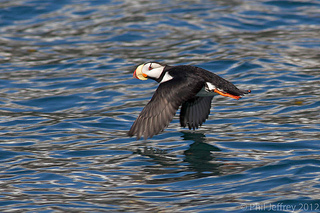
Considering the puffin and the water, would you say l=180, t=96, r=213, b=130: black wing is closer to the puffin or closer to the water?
the puffin

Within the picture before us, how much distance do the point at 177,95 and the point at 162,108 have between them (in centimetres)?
25

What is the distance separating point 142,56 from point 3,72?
2659 millimetres

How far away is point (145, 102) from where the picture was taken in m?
8.94

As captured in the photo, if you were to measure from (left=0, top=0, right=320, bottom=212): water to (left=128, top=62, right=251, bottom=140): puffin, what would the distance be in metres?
0.29

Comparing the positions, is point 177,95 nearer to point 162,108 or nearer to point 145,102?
point 162,108

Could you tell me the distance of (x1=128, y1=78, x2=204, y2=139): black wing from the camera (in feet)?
21.3

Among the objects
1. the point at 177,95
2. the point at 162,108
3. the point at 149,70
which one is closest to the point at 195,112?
the point at 149,70

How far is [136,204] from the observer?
5312 mm

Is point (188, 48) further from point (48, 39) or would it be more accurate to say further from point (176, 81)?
point (176, 81)

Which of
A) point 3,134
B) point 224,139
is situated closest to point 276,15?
point 224,139

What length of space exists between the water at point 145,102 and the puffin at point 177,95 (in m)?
0.29

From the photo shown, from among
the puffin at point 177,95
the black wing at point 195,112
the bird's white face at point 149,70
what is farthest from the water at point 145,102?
the bird's white face at point 149,70

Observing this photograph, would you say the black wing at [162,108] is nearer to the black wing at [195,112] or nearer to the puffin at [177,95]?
the puffin at [177,95]

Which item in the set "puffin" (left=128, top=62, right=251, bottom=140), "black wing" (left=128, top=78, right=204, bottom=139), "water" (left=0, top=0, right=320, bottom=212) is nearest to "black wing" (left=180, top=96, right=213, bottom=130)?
"puffin" (left=128, top=62, right=251, bottom=140)
